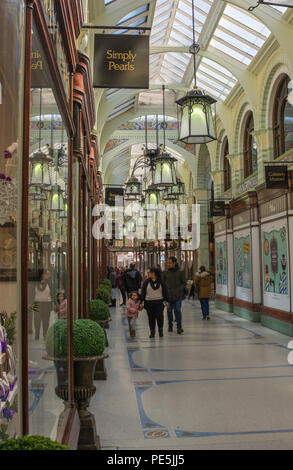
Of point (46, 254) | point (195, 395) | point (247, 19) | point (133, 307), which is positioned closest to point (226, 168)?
point (247, 19)

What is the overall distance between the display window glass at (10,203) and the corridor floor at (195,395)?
7.92ft

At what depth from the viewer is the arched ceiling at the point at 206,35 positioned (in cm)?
934

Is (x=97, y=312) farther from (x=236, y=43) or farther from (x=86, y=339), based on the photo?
(x=236, y=43)

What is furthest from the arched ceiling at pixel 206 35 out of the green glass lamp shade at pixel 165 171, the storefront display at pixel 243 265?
the storefront display at pixel 243 265

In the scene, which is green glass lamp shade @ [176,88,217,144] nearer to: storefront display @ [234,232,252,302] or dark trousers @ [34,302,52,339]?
dark trousers @ [34,302,52,339]

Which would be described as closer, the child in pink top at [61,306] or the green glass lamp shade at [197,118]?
the child in pink top at [61,306]

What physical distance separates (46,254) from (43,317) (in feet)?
1.03

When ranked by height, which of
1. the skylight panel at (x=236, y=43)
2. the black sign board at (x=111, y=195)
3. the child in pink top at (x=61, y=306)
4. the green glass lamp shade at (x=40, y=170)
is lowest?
the child in pink top at (x=61, y=306)

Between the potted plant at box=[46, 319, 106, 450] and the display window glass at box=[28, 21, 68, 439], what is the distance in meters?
0.02

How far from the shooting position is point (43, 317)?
216 cm

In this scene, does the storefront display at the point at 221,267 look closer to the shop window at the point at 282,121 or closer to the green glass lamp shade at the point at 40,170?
the shop window at the point at 282,121

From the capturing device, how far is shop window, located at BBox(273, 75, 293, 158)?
1067 centimetres
